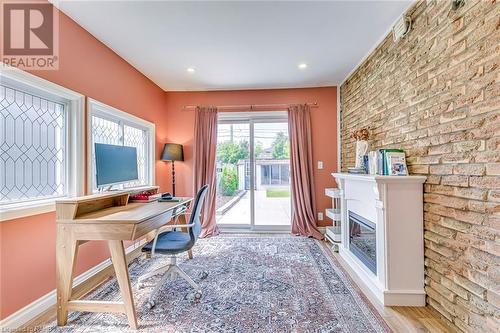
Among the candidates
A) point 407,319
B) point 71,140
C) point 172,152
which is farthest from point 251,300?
point 172,152

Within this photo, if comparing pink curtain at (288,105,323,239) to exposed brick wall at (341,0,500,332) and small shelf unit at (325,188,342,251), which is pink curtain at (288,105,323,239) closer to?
small shelf unit at (325,188,342,251)

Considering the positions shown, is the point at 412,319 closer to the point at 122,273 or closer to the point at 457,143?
the point at 457,143

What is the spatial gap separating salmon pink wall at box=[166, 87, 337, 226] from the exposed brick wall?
5.73 ft

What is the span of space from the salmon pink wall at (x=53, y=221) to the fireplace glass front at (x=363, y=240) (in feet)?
9.46

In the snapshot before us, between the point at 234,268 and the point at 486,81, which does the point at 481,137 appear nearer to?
the point at 486,81

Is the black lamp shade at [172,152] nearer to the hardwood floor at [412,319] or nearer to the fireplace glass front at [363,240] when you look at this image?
the fireplace glass front at [363,240]

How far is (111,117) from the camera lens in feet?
9.30

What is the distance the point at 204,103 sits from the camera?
13.7 feet

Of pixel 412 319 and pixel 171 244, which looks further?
pixel 171 244

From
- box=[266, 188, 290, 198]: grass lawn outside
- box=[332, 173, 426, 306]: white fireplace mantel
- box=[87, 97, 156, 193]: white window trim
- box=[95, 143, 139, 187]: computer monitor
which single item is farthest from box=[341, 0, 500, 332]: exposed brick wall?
box=[87, 97, 156, 193]: white window trim

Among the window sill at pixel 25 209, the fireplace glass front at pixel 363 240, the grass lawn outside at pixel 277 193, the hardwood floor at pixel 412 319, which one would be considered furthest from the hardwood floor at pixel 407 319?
the grass lawn outside at pixel 277 193

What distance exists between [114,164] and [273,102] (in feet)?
9.12

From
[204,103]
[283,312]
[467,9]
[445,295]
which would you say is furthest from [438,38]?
[204,103]

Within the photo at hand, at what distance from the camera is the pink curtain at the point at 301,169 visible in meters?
3.89
